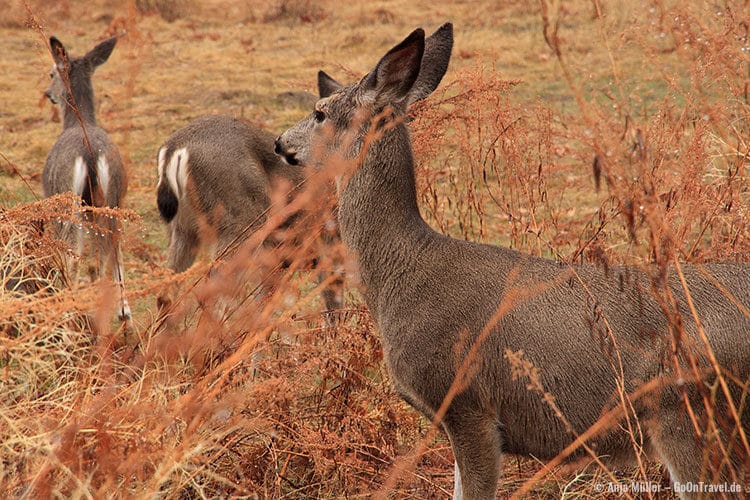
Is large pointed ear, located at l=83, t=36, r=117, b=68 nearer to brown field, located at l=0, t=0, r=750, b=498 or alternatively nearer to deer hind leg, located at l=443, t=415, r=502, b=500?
brown field, located at l=0, t=0, r=750, b=498

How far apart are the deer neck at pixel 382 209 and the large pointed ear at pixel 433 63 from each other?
1.07ft

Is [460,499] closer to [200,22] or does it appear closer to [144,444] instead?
[144,444]

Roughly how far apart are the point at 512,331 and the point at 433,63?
127 centimetres

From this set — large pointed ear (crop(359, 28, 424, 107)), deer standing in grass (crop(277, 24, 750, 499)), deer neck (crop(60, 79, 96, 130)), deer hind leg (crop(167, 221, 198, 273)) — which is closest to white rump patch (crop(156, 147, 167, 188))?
deer hind leg (crop(167, 221, 198, 273))

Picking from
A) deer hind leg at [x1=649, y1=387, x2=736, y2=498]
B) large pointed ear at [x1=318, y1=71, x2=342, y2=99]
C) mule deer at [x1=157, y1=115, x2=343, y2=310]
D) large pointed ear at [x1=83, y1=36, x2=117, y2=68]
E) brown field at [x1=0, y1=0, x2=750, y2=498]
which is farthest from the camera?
large pointed ear at [x1=83, y1=36, x2=117, y2=68]

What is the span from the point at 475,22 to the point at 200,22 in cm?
510

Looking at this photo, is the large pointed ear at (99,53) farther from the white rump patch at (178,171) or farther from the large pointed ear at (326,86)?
the large pointed ear at (326,86)

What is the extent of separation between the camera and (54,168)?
6.38 metres

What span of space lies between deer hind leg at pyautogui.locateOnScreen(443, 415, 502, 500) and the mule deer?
2.55m

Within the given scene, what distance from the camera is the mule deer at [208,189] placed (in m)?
5.83

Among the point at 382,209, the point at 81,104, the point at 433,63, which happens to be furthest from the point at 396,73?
the point at 81,104

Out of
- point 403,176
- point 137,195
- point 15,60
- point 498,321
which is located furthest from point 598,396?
point 15,60

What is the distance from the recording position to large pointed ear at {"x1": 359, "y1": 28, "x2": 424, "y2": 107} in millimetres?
3441

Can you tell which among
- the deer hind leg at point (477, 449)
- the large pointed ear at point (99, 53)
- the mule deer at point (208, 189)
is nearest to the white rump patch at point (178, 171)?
the mule deer at point (208, 189)
